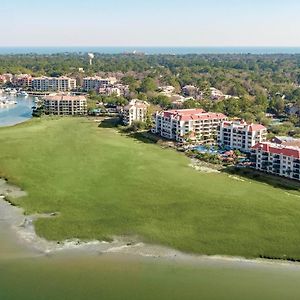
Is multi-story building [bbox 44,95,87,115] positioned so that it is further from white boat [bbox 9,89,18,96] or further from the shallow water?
the shallow water

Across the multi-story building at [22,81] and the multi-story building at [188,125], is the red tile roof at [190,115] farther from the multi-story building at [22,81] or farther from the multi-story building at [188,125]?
the multi-story building at [22,81]

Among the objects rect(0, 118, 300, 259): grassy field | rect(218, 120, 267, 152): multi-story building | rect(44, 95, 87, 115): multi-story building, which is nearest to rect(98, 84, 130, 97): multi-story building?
rect(44, 95, 87, 115): multi-story building

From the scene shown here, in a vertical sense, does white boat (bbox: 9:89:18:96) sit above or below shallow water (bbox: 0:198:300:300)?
above

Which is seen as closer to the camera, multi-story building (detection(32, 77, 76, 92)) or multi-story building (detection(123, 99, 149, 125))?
multi-story building (detection(123, 99, 149, 125))

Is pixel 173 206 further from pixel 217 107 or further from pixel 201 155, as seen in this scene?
pixel 217 107

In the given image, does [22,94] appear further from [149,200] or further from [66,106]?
[149,200]

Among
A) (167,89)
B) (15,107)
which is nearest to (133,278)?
(15,107)

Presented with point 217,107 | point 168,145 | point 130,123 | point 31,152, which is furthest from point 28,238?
point 217,107
